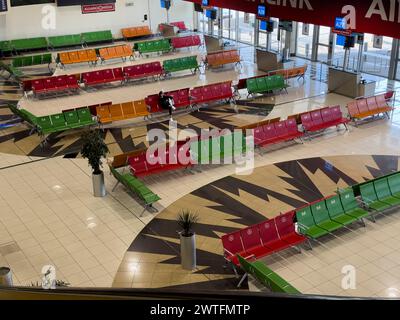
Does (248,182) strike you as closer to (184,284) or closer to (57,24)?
(184,284)

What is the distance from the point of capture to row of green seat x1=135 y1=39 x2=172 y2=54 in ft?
88.7

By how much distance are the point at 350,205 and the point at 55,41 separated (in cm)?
2229

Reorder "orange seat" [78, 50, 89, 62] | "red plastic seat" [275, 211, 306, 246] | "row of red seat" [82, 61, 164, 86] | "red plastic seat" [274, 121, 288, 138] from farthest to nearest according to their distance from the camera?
"orange seat" [78, 50, 89, 62] → "row of red seat" [82, 61, 164, 86] → "red plastic seat" [274, 121, 288, 138] → "red plastic seat" [275, 211, 306, 246]

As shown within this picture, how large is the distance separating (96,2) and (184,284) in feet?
78.5

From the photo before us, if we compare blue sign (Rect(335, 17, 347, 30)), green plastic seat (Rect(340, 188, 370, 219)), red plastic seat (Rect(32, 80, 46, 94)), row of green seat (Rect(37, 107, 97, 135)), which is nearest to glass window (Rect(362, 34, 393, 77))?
blue sign (Rect(335, 17, 347, 30))

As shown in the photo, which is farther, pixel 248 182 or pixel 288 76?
pixel 288 76

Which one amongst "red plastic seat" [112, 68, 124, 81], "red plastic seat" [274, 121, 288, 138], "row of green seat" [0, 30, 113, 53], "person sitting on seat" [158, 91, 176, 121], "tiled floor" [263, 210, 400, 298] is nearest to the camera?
"tiled floor" [263, 210, 400, 298]

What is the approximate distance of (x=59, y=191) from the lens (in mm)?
12883

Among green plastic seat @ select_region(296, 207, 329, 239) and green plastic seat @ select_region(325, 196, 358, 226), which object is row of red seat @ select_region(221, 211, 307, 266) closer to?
green plastic seat @ select_region(296, 207, 329, 239)

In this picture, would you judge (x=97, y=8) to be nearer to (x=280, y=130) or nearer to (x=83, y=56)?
(x=83, y=56)

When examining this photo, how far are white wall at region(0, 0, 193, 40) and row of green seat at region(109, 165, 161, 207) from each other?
18.4 metres
